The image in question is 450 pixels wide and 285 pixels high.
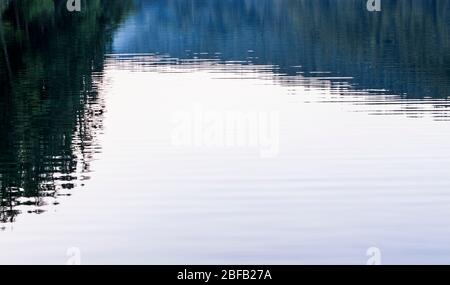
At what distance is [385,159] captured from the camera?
35469 mm

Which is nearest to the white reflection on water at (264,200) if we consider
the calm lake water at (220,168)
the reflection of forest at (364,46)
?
the calm lake water at (220,168)

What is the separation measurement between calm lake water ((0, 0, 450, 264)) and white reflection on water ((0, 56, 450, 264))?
0.05 meters

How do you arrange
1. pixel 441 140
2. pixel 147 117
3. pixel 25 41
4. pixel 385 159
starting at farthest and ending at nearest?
pixel 25 41
pixel 147 117
pixel 441 140
pixel 385 159

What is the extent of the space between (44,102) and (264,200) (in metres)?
22.4

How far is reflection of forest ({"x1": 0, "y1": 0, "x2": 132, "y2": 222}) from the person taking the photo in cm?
3222

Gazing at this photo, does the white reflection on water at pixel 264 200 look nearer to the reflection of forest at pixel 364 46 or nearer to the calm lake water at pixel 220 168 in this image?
the calm lake water at pixel 220 168

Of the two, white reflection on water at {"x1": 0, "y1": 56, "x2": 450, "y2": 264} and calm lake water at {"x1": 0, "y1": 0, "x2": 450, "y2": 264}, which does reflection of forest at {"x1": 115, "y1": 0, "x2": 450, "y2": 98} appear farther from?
white reflection on water at {"x1": 0, "y1": 56, "x2": 450, "y2": 264}

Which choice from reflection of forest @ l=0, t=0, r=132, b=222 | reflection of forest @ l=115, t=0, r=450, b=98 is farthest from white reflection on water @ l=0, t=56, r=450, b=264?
reflection of forest @ l=115, t=0, r=450, b=98

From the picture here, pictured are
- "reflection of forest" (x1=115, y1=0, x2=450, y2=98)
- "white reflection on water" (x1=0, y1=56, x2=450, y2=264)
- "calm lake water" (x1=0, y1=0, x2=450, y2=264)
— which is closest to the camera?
"white reflection on water" (x1=0, y1=56, x2=450, y2=264)

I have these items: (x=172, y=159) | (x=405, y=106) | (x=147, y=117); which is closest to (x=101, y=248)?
(x=172, y=159)

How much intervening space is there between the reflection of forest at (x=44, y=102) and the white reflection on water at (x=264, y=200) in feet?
2.65

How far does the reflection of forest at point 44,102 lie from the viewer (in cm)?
3222

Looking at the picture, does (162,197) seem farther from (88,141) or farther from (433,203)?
(88,141)
